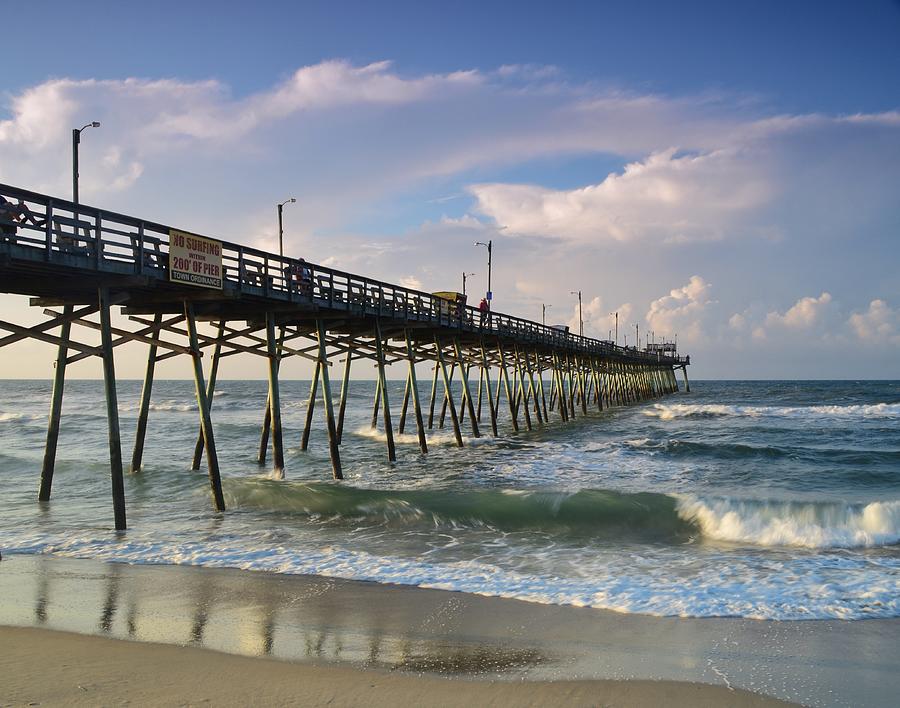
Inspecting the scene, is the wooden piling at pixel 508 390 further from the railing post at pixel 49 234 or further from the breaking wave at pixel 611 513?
the railing post at pixel 49 234

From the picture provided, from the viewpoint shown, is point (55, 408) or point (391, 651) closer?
point (391, 651)

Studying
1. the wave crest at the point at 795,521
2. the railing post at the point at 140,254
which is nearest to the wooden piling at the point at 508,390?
the wave crest at the point at 795,521

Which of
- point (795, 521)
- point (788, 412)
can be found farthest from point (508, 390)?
point (788, 412)

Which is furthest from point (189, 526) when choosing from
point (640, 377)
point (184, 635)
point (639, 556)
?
point (640, 377)

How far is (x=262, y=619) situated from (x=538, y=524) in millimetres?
7127

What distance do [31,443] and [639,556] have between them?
29618 millimetres

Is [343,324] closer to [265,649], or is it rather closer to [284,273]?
[284,273]

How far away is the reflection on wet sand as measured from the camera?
21.2ft

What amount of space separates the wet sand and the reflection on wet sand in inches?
1.1

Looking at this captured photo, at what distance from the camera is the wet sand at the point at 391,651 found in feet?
18.4

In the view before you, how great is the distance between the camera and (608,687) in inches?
228

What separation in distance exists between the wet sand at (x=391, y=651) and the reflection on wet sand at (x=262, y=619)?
0.03 m

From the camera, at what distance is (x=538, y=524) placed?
13602 millimetres

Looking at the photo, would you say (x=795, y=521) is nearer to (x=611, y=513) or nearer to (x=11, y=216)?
(x=611, y=513)
